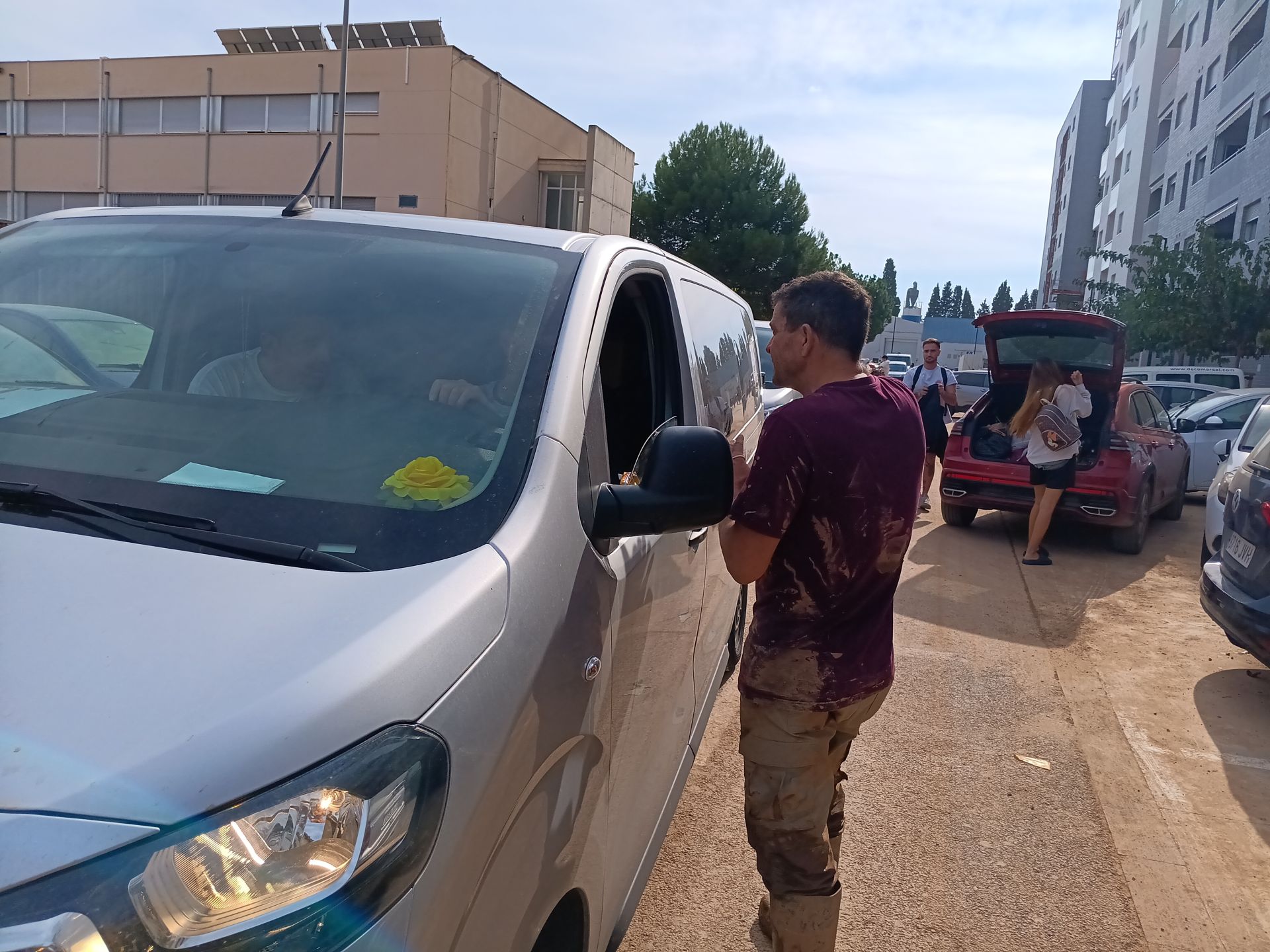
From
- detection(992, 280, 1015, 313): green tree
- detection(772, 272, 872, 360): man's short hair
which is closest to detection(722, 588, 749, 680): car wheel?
detection(772, 272, 872, 360): man's short hair

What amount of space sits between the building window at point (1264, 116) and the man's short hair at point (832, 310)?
31.5 meters

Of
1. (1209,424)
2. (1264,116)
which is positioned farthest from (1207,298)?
(1209,424)

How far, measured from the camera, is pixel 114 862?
1.16m

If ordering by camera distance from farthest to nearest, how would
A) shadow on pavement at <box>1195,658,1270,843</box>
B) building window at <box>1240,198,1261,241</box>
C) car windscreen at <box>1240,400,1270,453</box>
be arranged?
building window at <box>1240,198,1261,241</box>
car windscreen at <box>1240,400,1270,453</box>
shadow on pavement at <box>1195,658,1270,843</box>

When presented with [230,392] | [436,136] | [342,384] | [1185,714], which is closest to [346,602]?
[342,384]

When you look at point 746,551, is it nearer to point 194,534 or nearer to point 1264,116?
point 194,534

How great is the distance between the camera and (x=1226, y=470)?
780 cm

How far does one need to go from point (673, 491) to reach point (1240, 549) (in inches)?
180

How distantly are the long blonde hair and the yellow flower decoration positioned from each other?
23.9ft

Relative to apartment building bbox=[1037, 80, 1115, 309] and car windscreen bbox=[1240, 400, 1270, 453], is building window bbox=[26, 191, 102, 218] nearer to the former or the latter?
car windscreen bbox=[1240, 400, 1270, 453]

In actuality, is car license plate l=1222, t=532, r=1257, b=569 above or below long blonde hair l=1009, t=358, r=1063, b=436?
below

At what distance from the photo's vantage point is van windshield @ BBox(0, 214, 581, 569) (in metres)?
1.87

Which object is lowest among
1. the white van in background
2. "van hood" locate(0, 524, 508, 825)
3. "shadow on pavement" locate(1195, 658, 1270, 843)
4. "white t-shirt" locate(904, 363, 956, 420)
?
"shadow on pavement" locate(1195, 658, 1270, 843)

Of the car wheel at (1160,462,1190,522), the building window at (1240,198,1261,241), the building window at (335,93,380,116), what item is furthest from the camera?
the building window at (335,93,380,116)
